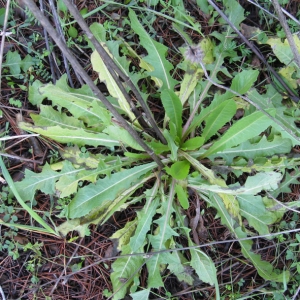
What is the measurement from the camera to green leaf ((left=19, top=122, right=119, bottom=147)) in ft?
5.63

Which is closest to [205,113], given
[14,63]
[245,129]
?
[245,129]

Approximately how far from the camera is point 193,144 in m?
1.67

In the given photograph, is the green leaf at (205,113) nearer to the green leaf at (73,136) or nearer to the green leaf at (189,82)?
the green leaf at (189,82)

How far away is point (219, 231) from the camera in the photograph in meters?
1.94

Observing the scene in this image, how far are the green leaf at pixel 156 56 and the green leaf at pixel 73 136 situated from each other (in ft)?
1.37

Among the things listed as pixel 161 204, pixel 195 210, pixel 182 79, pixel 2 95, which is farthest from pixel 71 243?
pixel 182 79

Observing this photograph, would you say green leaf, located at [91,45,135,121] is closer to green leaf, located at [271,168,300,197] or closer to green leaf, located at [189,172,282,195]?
green leaf, located at [189,172,282,195]

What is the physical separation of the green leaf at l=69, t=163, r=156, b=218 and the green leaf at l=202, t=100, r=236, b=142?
342mm

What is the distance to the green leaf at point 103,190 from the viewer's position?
1688 millimetres

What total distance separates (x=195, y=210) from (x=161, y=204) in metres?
0.22

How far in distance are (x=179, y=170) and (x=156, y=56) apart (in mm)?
607

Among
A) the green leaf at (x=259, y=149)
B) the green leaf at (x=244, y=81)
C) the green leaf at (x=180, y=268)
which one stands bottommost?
the green leaf at (x=180, y=268)

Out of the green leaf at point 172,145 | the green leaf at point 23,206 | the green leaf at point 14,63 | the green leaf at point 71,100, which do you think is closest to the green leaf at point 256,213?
the green leaf at point 172,145

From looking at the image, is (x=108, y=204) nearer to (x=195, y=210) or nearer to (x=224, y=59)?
(x=195, y=210)
